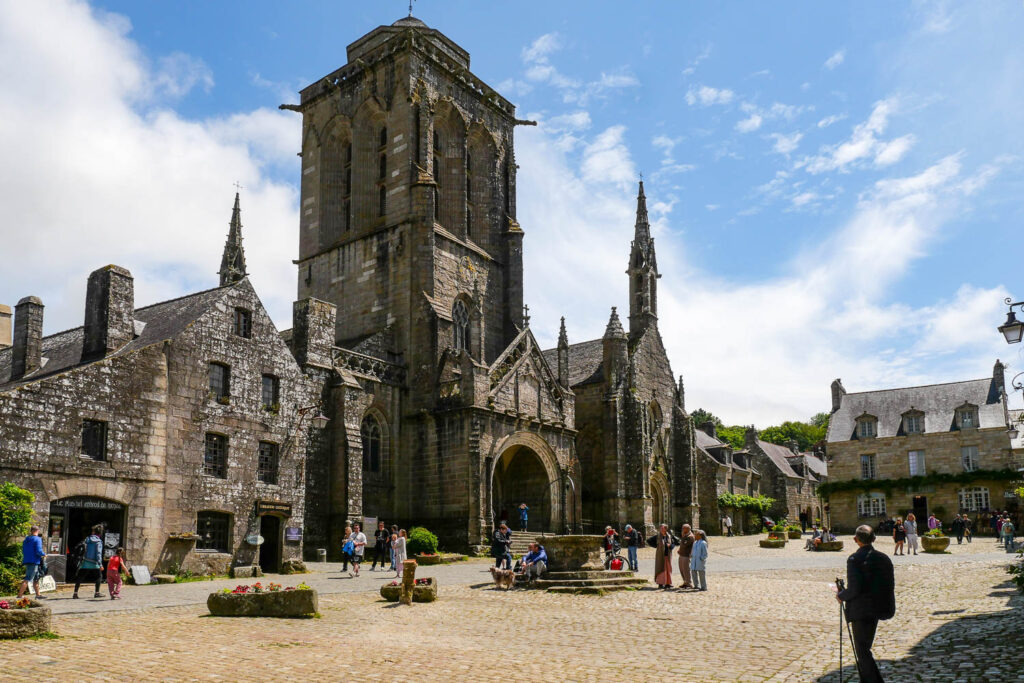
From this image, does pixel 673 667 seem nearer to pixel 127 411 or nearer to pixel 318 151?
pixel 127 411

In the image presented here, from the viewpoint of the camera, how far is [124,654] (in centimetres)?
1004

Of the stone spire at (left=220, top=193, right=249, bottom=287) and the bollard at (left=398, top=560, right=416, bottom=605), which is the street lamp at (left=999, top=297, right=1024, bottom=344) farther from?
the stone spire at (left=220, top=193, right=249, bottom=287)

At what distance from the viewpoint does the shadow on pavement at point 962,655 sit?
857 centimetres

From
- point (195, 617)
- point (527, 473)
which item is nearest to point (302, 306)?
point (527, 473)

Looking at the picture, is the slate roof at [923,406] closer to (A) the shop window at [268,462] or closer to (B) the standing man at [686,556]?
(B) the standing man at [686,556]

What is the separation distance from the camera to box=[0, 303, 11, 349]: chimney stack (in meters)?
31.0

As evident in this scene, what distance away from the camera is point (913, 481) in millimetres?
49281

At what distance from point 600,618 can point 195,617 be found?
652 centimetres

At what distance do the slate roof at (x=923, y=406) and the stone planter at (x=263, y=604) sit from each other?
44757mm

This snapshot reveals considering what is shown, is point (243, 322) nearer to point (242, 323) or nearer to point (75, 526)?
point (242, 323)

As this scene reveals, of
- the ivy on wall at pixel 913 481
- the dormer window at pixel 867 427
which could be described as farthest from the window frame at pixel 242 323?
the dormer window at pixel 867 427

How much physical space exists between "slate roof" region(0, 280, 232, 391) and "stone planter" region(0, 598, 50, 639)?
474 inches

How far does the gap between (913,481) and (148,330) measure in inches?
1641

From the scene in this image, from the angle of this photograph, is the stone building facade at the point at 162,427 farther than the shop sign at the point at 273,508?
No
